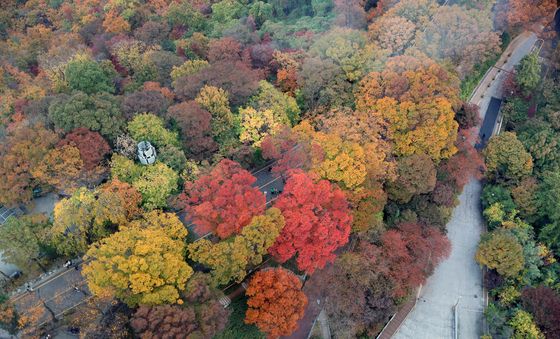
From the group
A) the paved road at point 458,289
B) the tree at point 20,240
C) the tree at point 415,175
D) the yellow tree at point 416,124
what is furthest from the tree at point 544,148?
the tree at point 20,240

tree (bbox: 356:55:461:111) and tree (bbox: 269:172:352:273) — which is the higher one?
tree (bbox: 356:55:461:111)

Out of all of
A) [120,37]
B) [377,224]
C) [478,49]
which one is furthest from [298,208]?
[120,37]

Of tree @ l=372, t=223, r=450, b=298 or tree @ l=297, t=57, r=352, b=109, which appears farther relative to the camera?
tree @ l=297, t=57, r=352, b=109

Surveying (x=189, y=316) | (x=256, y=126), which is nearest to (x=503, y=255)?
(x=256, y=126)

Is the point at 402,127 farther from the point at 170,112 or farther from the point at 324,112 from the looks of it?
the point at 170,112

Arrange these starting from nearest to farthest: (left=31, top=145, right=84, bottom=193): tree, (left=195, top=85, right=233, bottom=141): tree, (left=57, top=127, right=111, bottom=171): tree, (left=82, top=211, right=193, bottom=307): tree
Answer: (left=82, top=211, right=193, bottom=307): tree, (left=31, top=145, right=84, bottom=193): tree, (left=57, top=127, right=111, bottom=171): tree, (left=195, top=85, right=233, bottom=141): tree

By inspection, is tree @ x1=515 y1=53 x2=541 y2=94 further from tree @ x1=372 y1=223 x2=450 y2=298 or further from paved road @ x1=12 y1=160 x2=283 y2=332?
paved road @ x1=12 y1=160 x2=283 y2=332

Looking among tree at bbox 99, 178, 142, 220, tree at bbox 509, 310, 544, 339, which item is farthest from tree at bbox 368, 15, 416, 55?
tree at bbox 99, 178, 142, 220
